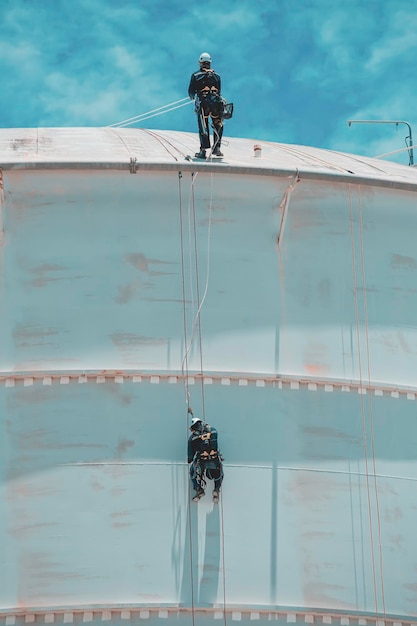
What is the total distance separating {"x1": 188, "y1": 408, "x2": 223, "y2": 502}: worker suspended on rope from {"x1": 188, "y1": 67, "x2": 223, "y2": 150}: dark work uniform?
4981 millimetres

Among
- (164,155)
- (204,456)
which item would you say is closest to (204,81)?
(164,155)

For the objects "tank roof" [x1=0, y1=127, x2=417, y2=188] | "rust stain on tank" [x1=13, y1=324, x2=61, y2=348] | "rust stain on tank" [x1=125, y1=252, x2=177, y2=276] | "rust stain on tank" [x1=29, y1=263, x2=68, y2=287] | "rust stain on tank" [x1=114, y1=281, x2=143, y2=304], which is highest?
"tank roof" [x1=0, y1=127, x2=417, y2=188]

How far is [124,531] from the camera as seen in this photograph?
57.8ft

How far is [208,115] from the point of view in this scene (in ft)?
65.2

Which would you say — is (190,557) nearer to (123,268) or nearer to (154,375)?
(154,375)

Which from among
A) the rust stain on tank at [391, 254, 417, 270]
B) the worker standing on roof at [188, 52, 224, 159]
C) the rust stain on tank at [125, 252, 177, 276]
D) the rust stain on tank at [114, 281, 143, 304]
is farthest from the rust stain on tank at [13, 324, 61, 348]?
the rust stain on tank at [391, 254, 417, 270]

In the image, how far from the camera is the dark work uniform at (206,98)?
1975 cm

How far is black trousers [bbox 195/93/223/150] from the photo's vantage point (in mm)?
19766

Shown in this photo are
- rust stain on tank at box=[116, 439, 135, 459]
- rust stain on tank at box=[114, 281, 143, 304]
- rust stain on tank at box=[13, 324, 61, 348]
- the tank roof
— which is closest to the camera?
rust stain on tank at box=[116, 439, 135, 459]

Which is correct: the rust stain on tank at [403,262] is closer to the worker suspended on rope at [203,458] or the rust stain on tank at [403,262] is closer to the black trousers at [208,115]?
the black trousers at [208,115]

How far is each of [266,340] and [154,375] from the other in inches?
75.4

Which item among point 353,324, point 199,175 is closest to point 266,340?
point 353,324

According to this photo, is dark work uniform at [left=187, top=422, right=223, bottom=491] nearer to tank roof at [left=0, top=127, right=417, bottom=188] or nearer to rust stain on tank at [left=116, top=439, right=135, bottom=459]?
rust stain on tank at [left=116, top=439, right=135, bottom=459]

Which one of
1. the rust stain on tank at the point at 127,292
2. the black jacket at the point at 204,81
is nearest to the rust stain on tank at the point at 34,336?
the rust stain on tank at the point at 127,292
